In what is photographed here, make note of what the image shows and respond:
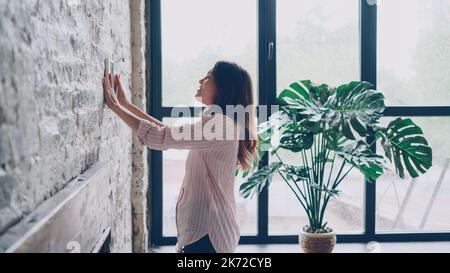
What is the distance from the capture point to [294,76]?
3.74 metres

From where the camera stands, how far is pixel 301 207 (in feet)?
12.3

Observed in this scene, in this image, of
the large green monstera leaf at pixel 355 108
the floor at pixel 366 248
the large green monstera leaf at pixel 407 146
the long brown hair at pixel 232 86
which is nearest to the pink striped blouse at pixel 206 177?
the long brown hair at pixel 232 86

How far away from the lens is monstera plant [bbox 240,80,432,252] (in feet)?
9.88

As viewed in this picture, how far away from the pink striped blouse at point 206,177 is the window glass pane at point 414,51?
2163 mm

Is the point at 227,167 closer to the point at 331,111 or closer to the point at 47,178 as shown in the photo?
the point at 47,178

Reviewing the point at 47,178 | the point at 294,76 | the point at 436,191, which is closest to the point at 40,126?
the point at 47,178

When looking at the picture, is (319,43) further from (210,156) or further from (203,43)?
(210,156)

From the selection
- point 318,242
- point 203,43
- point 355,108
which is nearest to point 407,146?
point 355,108

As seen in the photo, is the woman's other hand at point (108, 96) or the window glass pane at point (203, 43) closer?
the woman's other hand at point (108, 96)

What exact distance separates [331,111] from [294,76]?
2.64ft

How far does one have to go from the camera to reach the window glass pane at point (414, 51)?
3744mm

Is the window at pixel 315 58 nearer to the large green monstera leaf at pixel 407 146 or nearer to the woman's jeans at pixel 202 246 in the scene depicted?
the large green monstera leaf at pixel 407 146

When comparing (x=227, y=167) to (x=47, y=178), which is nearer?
(x=47, y=178)

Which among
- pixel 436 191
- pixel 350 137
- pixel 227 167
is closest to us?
pixel 227 167
